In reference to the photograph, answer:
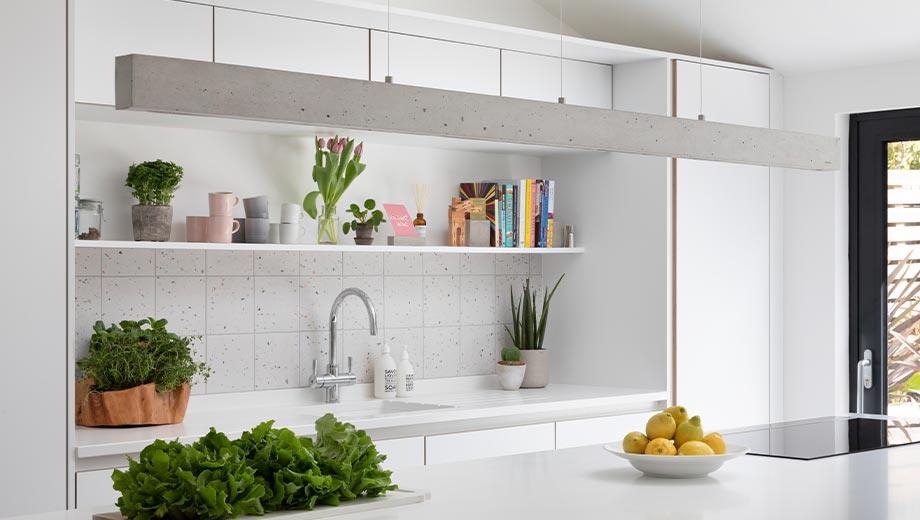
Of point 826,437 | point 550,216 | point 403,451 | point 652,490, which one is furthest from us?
point 550,216

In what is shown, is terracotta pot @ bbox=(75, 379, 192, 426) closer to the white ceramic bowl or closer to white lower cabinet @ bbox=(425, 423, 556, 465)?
white lower cabinet @ bbox=(425, 423, 556, 465)

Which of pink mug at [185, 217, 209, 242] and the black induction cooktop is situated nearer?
the black induction cooktop

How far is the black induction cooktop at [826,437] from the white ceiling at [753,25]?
64.1 inches

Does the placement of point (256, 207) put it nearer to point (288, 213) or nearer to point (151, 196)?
point (288, 213)

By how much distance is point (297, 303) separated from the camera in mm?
4289

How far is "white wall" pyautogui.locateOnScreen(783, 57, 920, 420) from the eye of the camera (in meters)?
4.89

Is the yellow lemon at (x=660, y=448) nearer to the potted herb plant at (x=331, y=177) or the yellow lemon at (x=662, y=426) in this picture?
the yellow lemon at (x=662, y=426)

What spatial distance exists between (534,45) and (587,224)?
33.8 inches

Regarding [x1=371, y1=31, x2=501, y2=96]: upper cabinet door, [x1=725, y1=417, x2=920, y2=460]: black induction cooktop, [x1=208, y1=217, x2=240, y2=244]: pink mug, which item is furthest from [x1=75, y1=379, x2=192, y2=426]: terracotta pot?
[x1=725, y1=417, x2=920, y2=460]: black induction cooktop

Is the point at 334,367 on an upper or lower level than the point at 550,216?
lower

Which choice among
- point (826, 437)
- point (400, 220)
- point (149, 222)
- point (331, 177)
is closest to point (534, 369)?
point (400, 220)

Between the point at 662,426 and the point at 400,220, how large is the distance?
1.98 metres

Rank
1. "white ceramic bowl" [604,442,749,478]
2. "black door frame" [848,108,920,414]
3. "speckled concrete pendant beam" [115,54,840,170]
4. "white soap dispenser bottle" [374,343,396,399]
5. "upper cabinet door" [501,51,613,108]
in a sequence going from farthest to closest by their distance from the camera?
1. "black door frame" [848,108,920,414]
2. "upper cabinet door" [501,51,613,108]
3. "white soap dispenser bottle" [374,343,396,399]
4. "white ceramic bowl" [604,442,749,478]
5. "speckled concrete pendant beam" [115,54,840,170]

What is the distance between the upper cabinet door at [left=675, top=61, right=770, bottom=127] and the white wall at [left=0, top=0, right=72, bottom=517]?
8.21ft
